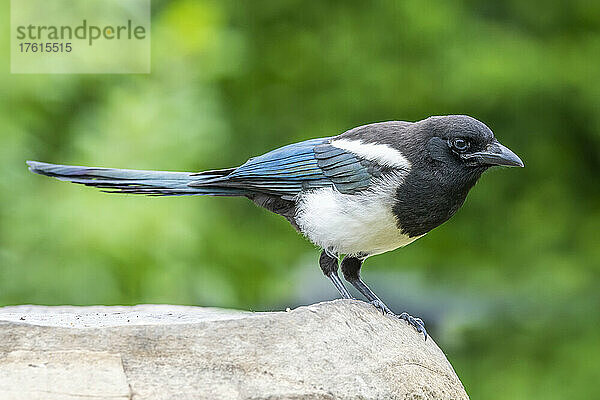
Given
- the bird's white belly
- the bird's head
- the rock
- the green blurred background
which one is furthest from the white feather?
the green blurred background

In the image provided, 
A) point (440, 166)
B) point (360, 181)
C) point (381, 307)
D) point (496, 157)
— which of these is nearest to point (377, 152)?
point (360, 181)

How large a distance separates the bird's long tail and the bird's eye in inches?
33.0

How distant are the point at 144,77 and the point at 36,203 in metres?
0.88

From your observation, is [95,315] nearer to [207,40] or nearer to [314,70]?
[207,40]

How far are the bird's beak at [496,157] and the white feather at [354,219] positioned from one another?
A: 0.88ft

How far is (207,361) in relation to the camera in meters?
2.32

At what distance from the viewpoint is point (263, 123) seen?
5.96m

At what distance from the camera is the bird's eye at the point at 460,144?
3234mm

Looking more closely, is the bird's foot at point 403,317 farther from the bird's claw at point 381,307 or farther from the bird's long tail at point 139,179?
the bird's long tail at point 139,179

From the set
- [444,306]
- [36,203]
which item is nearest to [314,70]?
[444,306]

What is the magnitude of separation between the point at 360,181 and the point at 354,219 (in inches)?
5.8

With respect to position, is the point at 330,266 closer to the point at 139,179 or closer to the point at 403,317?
the point at 403,317

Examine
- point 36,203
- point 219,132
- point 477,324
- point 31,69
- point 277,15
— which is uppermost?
point 277,15

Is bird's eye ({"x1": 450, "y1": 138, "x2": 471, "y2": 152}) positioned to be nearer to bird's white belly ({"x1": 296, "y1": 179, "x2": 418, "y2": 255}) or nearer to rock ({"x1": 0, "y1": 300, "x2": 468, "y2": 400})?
bird's white belly ({"x1": 296, "y1": 179, "x2": 418, "y2": 255})
